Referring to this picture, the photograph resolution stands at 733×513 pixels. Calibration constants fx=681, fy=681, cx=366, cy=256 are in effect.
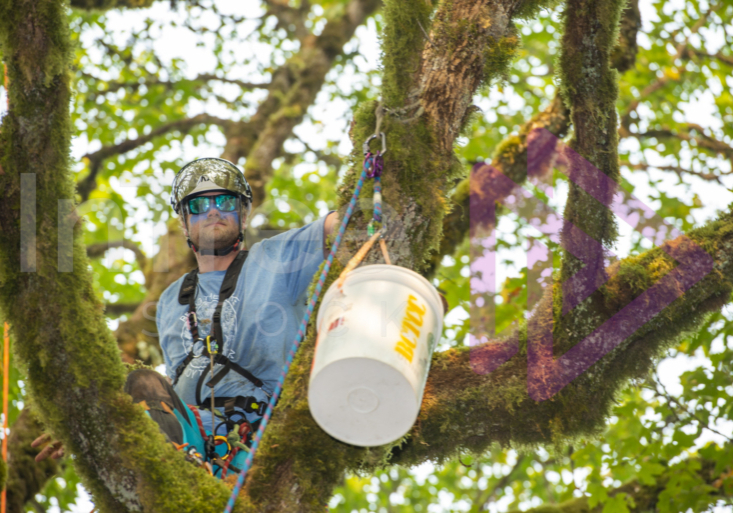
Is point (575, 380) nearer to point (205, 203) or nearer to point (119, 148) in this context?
point (205, 203)

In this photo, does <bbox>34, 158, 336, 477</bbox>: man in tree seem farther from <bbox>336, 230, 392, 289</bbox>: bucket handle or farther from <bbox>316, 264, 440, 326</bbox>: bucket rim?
<bbox>316, 264, 440, 326</bbox>: bucket rim

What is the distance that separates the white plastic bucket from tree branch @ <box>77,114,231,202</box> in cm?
650

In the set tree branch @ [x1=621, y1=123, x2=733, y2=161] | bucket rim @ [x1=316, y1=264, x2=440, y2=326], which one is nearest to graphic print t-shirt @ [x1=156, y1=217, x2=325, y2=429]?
bucket rim @ [x1=316, y1=264, x2=440, y2=326]

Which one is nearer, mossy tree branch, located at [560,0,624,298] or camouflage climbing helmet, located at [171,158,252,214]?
mossy tree branch, located at [560,0,624,298]

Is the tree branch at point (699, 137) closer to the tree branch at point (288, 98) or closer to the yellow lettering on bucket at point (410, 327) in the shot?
the tree branch at point (288, 98)

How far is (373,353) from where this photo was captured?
7.17ft

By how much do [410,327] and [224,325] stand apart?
1.79 m

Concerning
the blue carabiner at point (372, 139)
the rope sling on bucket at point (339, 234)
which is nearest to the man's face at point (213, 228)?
the rope sling on bucket at point (339, 234)

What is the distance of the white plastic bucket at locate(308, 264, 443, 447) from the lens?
222 cm

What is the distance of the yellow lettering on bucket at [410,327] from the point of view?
226 cm

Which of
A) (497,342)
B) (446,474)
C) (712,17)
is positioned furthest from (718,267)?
(446,474)

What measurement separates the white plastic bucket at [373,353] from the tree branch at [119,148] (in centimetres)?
650

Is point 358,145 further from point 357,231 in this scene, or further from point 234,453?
point 234,453

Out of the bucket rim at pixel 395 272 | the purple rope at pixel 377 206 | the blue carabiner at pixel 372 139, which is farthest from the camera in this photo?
the blue carabiner at pixel 372 139
